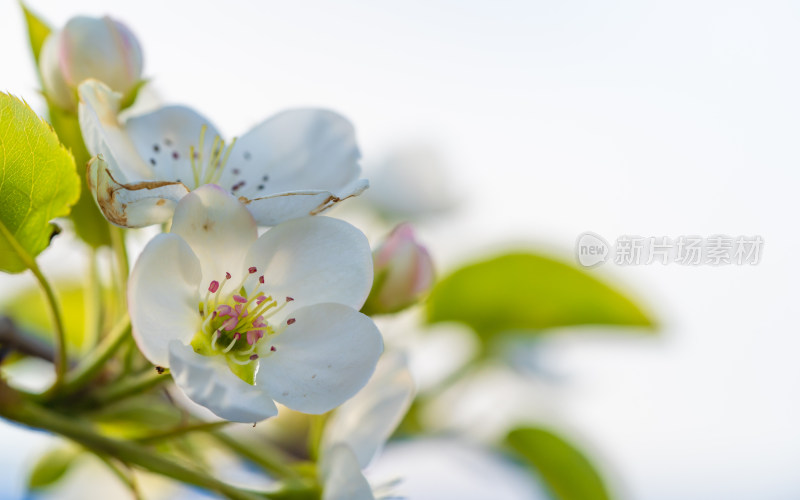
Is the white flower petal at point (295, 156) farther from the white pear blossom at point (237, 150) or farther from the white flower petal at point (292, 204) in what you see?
the white flower petal at point (292, 204)

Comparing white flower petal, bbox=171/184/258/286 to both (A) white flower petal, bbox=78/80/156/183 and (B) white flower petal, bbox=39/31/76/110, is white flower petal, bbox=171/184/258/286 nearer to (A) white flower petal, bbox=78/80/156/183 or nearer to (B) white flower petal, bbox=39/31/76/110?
(A) white flower petal, bbox=78/80/156/183

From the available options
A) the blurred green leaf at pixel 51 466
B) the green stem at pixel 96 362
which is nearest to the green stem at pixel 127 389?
the green stem at pixel 96 362

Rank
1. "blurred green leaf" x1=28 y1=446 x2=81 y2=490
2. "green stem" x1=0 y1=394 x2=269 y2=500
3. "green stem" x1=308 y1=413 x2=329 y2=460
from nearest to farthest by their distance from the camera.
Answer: "green stem" x1=0 y1=394 x2=269 y2=500, "green stem" x1=308 y1=413 x2=329 y2=460, "blurred green leaf" x1=28 y1=446 x2=81 y2=490

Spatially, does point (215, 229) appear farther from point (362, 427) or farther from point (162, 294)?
point (362, 427)

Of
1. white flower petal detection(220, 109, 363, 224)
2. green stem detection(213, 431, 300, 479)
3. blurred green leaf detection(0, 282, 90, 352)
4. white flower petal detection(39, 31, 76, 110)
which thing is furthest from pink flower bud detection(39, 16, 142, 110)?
blurred green leaf detection(0, 282, 90, 352)

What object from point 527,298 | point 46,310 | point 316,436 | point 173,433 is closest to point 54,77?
point 173,433

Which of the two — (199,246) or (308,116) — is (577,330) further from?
(199,246)
